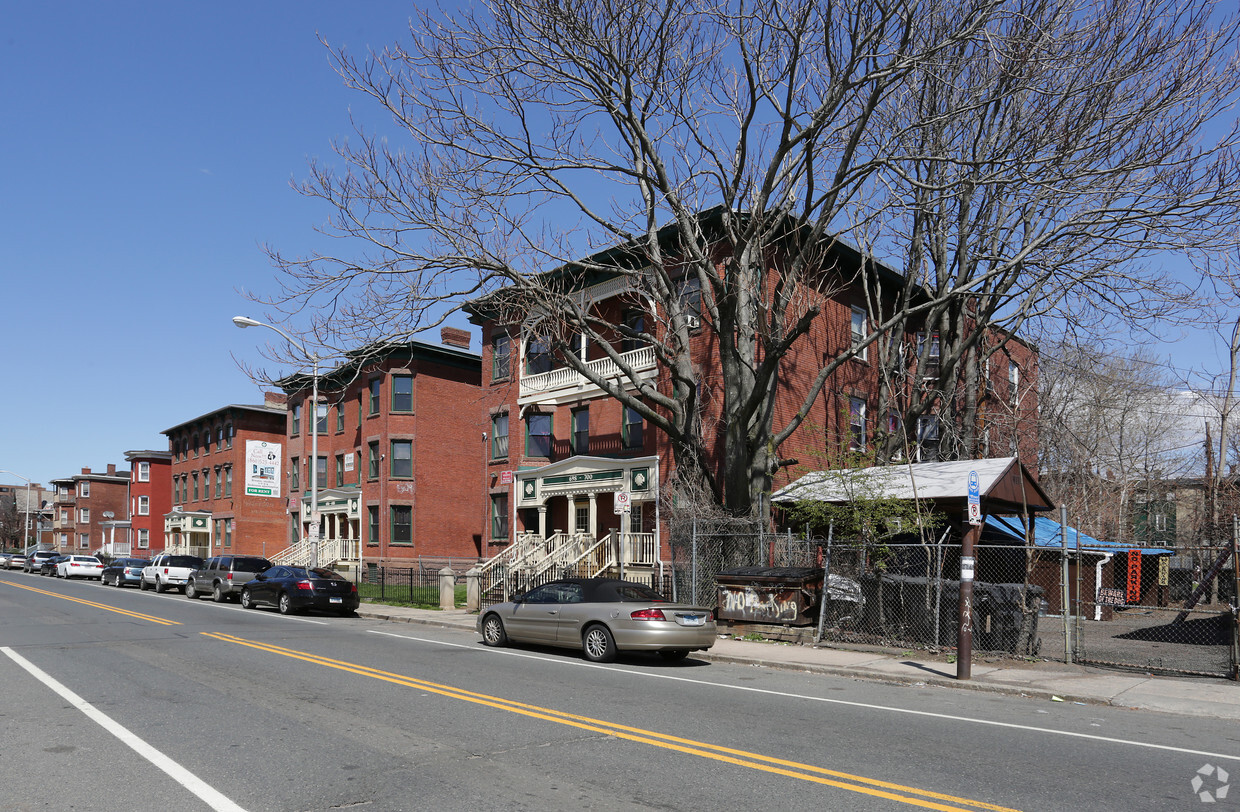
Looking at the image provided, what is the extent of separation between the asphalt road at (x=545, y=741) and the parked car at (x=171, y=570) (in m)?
22.5

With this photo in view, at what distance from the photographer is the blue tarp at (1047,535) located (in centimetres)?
2406

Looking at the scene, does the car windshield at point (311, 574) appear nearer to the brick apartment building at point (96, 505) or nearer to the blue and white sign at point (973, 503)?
the blue and white sign at point (973, 503)

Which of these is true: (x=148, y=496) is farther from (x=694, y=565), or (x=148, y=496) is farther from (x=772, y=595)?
(x=772, y=595)

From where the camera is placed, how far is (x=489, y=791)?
6.47 m

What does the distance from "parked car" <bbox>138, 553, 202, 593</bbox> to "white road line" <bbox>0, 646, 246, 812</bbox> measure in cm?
2506

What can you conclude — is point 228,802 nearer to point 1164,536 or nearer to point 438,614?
point 438,614

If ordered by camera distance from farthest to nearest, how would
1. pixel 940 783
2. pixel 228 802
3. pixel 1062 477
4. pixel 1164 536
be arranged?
pixel 1164 536 → pixel 1062 477 → pixel 940 783 → pixel 228 802

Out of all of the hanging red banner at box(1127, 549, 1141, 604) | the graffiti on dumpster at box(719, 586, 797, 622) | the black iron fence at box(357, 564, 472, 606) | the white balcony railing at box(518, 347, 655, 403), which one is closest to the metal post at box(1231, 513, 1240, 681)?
the graffiti on dumpster at box(719, 586, 797, 622)

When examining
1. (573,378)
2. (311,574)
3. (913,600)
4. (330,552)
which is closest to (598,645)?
(913,600)

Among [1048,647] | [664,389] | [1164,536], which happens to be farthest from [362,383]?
[1164,536]

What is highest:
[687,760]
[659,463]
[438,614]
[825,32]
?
[825,32]

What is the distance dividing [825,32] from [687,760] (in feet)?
47.5

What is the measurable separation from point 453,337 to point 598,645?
103ft

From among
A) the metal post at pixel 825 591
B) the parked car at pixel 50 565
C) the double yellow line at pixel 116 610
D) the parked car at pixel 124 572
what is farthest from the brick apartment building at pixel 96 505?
the metal post at pixel 825 591
